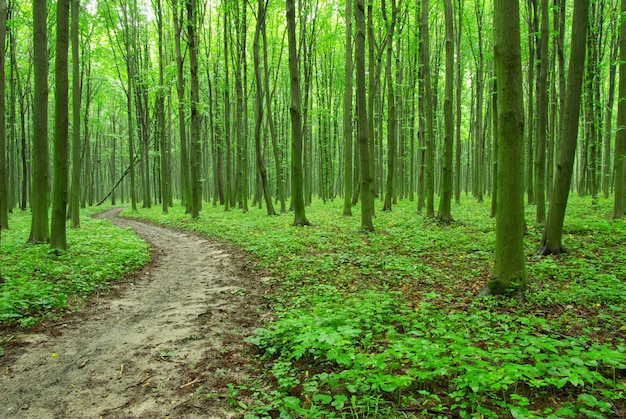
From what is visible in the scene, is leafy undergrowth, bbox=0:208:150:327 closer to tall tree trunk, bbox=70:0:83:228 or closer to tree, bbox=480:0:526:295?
tall tree trunk, bbox=70:0:83:228

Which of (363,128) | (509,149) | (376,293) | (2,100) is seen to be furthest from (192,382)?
(2,100)

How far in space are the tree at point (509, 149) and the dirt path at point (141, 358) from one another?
3.73m

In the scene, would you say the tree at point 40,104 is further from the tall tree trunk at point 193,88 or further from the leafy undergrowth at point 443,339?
the tall tree trunk at point 193,88

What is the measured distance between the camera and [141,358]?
396 cm

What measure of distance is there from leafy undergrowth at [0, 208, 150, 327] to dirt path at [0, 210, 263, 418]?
1.65 ft

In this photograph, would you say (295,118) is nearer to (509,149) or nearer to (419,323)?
(509,149)

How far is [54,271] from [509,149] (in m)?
8.15

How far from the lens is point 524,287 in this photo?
5301 millimetres

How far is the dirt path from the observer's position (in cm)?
310

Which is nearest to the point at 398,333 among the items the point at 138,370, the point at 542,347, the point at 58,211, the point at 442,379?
the point at 442,379

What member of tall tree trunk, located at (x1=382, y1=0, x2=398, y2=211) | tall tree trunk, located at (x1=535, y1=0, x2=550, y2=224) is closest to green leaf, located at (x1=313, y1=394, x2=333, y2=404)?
tall tree trunk, located at (x1=535, y1=0, x2=550, y2=224)

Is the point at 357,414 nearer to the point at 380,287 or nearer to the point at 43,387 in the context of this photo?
the point at 43,387

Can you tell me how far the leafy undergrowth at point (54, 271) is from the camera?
526 cm

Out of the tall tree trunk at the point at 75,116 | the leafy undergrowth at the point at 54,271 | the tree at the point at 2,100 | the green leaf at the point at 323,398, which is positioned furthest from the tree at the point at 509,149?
the tall tree trunk at the point at 75,116
